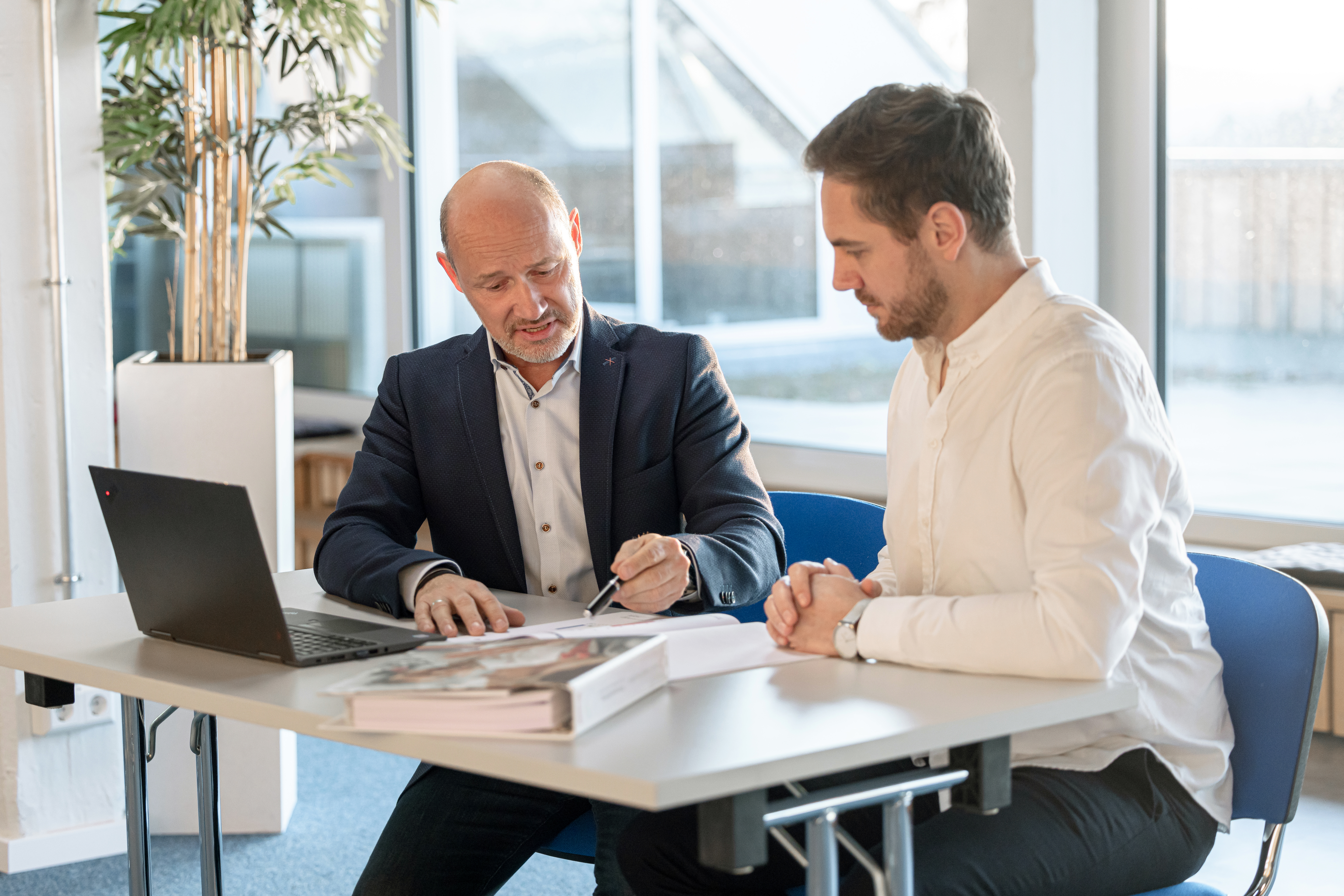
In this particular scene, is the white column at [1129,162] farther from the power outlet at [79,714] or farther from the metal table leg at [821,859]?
the power outlet at [79,714]

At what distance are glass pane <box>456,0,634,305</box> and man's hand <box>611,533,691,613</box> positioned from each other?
2830mm

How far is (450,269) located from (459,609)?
2.42 ft

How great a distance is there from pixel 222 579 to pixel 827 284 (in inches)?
111

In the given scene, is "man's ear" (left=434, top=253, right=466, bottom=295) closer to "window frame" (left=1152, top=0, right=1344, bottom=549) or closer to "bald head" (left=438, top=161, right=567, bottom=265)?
"bald head" (left=438, top=161, right=567, bottom=265)

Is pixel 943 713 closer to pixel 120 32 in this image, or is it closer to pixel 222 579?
pixel 222 579

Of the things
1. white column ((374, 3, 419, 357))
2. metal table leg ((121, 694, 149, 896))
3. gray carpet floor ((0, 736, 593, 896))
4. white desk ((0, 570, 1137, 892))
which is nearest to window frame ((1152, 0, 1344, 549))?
gray carpet floor ((0, 736, 593, 896))

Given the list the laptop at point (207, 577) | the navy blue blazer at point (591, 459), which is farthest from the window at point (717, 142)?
the laptop at point (207, 577)

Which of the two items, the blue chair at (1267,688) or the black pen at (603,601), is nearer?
the blue chair at (1267,688)

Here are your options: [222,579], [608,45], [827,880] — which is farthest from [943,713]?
[608,45]

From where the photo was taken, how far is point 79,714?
117 inches

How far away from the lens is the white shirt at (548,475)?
6.97ft

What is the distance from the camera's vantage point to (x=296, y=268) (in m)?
5.55

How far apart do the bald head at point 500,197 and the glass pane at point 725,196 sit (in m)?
1.99

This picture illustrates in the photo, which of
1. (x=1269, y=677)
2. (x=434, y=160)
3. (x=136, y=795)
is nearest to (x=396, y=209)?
(x=434, y=160)
